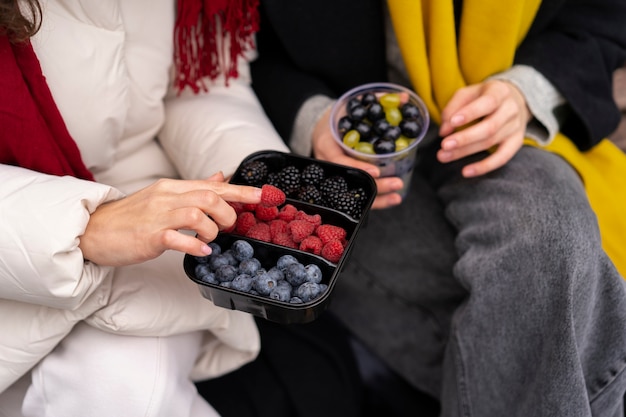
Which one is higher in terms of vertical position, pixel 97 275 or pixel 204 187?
pixel 204 187

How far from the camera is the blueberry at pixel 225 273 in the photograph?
0.80 metres

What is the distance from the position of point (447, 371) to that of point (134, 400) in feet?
1.88

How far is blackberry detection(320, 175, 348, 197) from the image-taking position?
0.93 m

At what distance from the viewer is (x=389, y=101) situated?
108 centimetres

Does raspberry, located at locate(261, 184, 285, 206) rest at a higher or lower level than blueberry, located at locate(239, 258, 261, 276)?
higher

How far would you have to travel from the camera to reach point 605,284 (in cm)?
97

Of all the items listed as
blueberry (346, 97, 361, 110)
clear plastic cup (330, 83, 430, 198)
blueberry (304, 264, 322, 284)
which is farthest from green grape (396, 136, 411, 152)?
blueberry (304, 264, 322, 284)

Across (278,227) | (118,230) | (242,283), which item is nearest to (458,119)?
(278,227)

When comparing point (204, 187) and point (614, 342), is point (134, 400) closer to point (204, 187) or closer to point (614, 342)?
point (204, 187)

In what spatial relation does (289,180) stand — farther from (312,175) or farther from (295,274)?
(295,274)

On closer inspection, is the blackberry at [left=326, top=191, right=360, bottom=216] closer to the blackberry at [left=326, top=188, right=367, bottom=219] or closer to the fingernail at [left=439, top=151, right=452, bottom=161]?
the blackberry at [left=326, top=188, right=367, bottom=219]

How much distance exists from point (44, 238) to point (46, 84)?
0.25 meters

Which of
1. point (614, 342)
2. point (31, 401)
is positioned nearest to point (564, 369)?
point (614, 342)

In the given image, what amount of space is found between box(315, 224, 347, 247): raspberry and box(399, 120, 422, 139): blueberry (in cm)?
27
